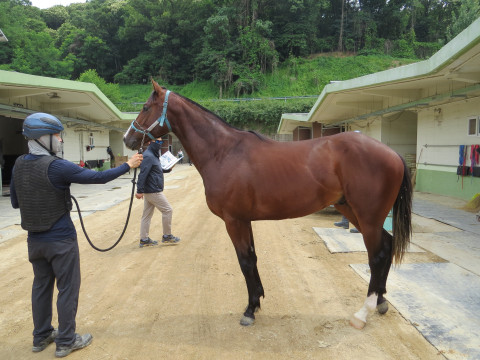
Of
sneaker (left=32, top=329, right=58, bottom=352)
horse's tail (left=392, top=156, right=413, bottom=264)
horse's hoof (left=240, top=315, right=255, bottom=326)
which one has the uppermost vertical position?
horse's tail (left=392, top=156, right=413, bottom=264)

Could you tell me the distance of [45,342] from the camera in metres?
2.62

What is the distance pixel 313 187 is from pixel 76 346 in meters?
2.35

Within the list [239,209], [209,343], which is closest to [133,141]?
[239,209]

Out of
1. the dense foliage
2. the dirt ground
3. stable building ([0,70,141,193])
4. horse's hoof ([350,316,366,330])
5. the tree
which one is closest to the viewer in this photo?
the dirt ground

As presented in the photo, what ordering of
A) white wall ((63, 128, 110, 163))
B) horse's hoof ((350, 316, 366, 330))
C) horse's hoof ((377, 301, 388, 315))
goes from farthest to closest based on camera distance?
white wall ((63, 128, 110, 163)) < horse's hoof ((377, 301, 388, 315)) < horse's hoof ((350, 316, 366, 330))

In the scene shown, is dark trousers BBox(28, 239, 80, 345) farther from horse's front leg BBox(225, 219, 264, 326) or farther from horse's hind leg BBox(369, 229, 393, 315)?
horse's hind leg BBox(369, 229, 393, 315)

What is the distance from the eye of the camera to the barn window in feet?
28.8

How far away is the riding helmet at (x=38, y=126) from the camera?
7.95 ft

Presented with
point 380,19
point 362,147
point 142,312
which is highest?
point 380,19

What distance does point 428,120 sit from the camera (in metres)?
11.2

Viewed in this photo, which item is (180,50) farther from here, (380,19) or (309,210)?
(309,210)

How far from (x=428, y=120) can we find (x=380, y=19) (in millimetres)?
50680

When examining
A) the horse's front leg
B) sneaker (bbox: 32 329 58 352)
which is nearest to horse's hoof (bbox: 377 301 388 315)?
the horse's front leg

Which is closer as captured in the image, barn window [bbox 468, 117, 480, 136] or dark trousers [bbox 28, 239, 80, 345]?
dark trousers [bbox 28, 239, 80, 345]
